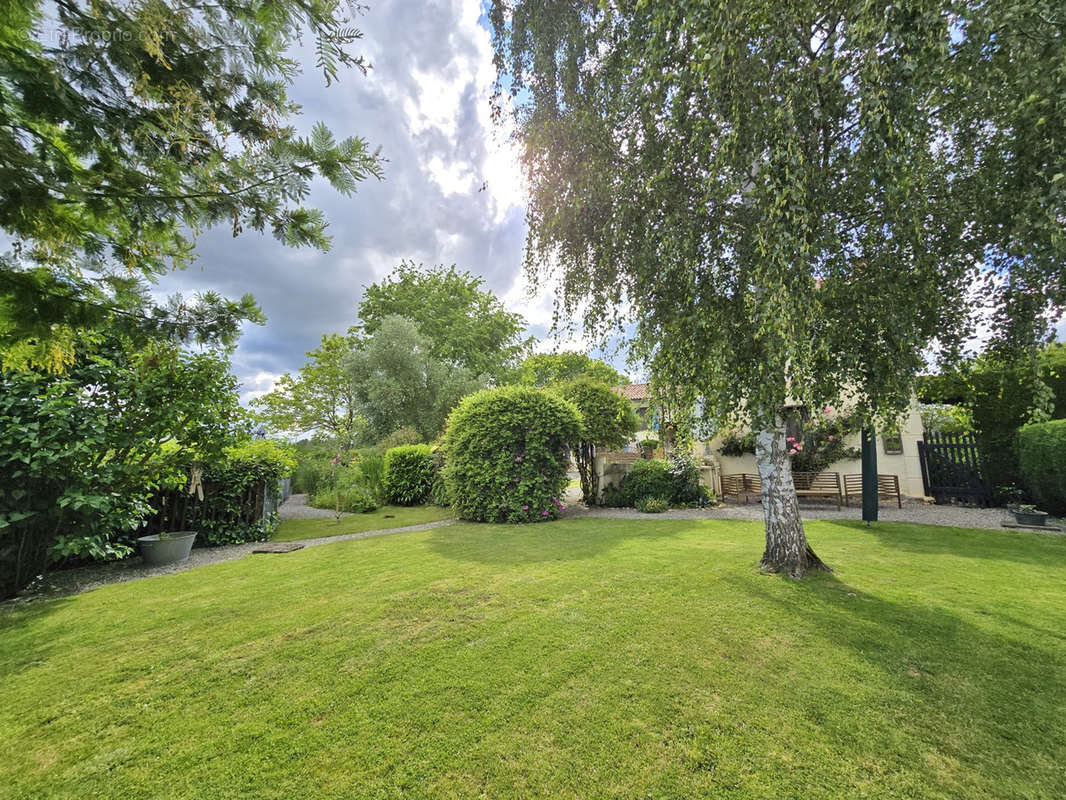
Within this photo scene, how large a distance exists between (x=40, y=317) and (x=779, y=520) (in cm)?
626

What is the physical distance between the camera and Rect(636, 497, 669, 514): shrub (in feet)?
33.0

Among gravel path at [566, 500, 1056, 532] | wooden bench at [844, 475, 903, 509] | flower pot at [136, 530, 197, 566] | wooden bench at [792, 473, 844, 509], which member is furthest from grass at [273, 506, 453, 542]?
wooden bench at [844, 475, 903, 509]

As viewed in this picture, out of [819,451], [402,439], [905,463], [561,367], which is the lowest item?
[905,463]

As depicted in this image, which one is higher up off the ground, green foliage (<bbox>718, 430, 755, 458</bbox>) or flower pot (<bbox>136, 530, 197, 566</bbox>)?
green foliage (<bbox>718, 430, 755, 458</bbox>)

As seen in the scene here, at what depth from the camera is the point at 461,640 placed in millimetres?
3059

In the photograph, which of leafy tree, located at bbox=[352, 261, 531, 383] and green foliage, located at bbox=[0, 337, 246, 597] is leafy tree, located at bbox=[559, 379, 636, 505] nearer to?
green foliage, located at bbox=[0, 337, 246, 597]

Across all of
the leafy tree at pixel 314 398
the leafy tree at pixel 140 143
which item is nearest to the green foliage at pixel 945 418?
the leafy tree at pixel 140 143

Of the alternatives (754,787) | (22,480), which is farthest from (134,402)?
(754,787)

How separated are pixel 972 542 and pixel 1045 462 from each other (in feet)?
12.1

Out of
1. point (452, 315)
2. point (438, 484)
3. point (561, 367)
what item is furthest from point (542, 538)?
point (561, 367)

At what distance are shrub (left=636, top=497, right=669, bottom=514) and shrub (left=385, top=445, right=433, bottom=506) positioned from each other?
6.41m

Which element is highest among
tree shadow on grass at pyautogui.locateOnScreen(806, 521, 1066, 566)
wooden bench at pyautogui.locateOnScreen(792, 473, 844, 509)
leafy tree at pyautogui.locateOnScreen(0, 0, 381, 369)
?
leafy tree at pyautogui.locateOnScreen(0, 0, 381, 369)

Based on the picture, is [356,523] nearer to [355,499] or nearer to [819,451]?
[355,499]

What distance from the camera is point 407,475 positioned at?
12531 mm
